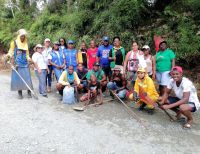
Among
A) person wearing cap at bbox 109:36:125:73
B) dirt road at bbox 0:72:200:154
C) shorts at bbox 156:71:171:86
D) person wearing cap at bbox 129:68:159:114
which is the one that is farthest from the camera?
person wearing cap at bbox 109:36:125:73

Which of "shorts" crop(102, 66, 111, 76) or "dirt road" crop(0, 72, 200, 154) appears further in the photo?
"shorts" crop(102, 66, 111, 76)

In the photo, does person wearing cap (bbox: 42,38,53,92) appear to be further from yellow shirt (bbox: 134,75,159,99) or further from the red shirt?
yellow shirt (bbox: 134,75,159,99)

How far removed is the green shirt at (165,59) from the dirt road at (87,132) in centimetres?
123

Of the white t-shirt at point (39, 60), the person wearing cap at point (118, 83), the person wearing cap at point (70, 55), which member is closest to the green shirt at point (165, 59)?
the person wearing cap at point (118, 83)

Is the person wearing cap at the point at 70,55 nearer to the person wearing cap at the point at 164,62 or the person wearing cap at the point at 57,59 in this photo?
the person wearing cap at the point at 57,59

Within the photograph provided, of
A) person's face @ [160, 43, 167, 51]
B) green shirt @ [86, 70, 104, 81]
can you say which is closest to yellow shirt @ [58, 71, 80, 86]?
green shirt @ [86, 70, 104, 81]

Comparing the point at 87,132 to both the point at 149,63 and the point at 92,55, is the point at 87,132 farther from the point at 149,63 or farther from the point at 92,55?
the point at 92,55

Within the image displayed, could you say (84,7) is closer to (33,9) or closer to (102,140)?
(33,9)

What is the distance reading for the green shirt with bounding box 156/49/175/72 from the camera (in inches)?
333

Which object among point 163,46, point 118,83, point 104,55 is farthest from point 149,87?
point 104,55

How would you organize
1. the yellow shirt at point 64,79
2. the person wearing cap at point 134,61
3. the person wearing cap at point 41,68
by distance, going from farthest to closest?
the person wearing cap at point 41,68 < the yellow shirt at point 64,79 < the person wearing cap at point 134,61

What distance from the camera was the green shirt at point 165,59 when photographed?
846 cm

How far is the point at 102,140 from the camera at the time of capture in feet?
19.9

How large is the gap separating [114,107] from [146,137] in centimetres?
226
